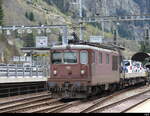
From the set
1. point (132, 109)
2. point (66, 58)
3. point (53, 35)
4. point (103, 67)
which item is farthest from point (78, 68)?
point (53, 35)

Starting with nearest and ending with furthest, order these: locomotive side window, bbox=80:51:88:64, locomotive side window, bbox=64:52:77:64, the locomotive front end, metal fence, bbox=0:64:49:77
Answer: the locomotive front end < locomotive side window, bbox=80:51:88:64 < locomotive side window, bbox=64:52:77:64 < metal fence, bbox=0:64:49:77

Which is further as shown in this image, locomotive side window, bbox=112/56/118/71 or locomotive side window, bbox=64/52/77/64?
locomotive side window, bbox=112/56/118/71

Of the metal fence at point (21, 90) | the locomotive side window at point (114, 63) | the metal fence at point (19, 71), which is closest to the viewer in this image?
the metal fence at point (21, 90)

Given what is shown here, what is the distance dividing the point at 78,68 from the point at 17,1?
15410cm

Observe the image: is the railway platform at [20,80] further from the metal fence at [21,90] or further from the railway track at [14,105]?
the railway track at [14,105]

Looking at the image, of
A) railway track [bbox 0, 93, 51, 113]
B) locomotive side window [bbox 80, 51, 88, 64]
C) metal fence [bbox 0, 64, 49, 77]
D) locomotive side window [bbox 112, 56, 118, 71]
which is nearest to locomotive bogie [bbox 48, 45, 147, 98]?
locomotive side window [bbox 80, 51, 88, 64]

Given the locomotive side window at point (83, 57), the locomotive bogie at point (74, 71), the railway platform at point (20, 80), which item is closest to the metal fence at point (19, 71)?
the railway platform at point (20, 80)

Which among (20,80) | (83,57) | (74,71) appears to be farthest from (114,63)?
(20,80)

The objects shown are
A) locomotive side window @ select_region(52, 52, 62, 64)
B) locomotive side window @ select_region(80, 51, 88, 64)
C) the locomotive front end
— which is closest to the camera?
the locomotive front end

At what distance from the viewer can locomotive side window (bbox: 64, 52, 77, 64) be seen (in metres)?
23.7

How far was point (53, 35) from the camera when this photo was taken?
171625 mm

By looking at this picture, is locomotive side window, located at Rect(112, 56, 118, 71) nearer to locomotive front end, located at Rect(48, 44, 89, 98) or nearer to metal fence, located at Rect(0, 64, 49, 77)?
metal fence, located at Rect(0, 64, 49, 77)

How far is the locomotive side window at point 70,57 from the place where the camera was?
934 inches

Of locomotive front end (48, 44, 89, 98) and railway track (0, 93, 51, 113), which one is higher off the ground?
locomotive front end (48, 44, 89, 98)
